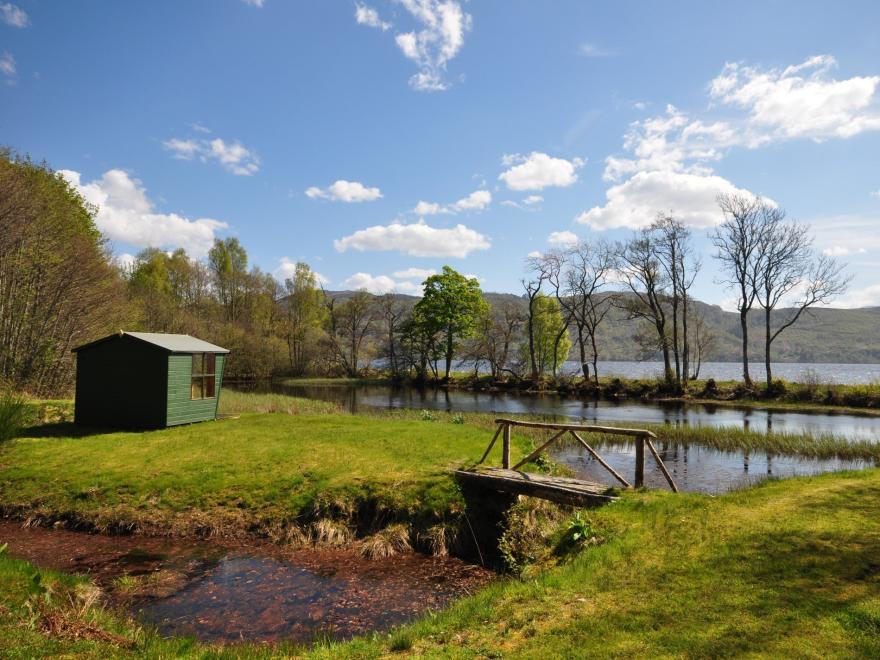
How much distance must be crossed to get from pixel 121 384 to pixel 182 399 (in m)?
2.39

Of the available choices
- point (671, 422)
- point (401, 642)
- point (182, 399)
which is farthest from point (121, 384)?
point (671, 422)

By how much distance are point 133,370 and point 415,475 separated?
1368 cm

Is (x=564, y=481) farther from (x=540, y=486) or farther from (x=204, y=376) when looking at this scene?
(x=204, y=376)

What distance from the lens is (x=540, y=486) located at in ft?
37.6

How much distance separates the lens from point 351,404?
40.2m

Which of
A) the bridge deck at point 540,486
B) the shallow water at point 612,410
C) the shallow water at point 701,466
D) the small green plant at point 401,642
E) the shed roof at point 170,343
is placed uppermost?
the shed roof at point 170,343

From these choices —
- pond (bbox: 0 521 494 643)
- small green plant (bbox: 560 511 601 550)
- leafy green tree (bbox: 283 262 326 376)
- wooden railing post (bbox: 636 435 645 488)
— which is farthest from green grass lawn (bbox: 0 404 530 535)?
leafy green tree (bbox: 283 262 326 376)

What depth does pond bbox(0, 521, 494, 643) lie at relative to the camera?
8352mm

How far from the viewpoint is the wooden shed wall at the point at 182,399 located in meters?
19.8

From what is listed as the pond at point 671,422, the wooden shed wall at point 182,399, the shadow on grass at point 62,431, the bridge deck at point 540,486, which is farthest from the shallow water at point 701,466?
the shadow on grass at point 62,431

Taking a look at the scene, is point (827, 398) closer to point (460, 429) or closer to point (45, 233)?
point (460, 429)

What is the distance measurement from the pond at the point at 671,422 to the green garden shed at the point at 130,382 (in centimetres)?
1645

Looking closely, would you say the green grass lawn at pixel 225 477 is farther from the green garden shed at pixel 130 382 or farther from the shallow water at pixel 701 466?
the shallow water at pixel 701 466

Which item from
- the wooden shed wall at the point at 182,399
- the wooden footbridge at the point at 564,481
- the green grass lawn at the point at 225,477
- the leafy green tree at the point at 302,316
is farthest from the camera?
the leafy green tree at the point at 302,316
